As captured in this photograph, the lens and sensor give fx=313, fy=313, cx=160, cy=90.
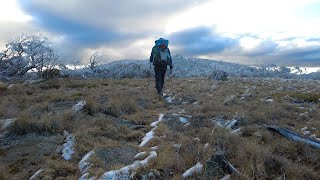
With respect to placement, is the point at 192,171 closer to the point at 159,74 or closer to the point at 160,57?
the point at 160,57

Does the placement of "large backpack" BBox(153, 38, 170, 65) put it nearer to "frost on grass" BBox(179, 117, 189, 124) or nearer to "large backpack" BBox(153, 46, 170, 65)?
"large backpack" BBox(153, 46, 170, 65)

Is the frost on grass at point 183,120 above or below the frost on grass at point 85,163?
above

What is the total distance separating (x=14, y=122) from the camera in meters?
7.07

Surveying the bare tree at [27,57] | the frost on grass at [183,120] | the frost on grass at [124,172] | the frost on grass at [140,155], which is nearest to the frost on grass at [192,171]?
the frost on grass at [124,172]

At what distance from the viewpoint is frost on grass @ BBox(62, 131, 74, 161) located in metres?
5.55

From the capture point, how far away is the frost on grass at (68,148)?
5.55m

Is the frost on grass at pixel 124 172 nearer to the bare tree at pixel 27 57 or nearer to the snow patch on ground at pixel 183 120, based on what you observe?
the snow patch on ground at pixel 183 120

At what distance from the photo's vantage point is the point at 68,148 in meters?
5.86

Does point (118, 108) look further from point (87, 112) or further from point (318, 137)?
point (318, 137)

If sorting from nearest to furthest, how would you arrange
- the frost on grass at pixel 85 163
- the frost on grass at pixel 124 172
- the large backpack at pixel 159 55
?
1. the frost on grass at pixel 124 172
2. the frost on grass at pixel 85 163
3. the large backpack at pixel 159 55

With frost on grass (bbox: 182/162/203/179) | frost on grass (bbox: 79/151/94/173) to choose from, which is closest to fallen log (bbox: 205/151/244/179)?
frost on grass (bbox: 182/162/203/179)

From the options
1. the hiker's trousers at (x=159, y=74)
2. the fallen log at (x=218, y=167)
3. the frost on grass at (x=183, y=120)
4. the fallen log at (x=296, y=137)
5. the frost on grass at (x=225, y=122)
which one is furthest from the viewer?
the hiker's trousers at (x=159, y=74)

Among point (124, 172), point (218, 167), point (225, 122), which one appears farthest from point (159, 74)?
point (218, 167)

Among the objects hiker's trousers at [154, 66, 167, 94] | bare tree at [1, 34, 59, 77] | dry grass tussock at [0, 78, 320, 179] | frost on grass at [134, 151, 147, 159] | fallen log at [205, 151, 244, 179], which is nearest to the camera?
fallen log at [205, 151, 244, 179]
